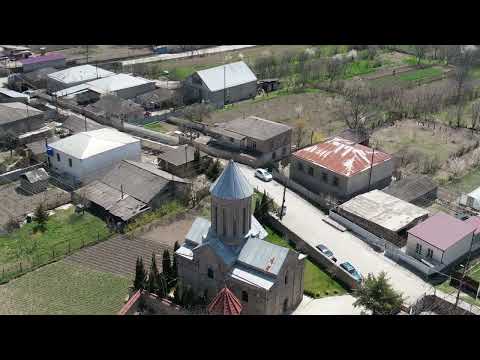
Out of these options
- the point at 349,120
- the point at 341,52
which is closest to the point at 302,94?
the point at 349,120

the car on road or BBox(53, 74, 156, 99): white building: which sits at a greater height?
BBox(53, 74, 156, 99): white building

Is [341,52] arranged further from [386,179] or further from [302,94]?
[386,179]

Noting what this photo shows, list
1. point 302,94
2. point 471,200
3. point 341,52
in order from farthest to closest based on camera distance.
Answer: point 341,52 < point 302,94 < point 471,200

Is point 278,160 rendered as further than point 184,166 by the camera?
Yes

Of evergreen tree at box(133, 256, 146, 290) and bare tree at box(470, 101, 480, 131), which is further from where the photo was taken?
bare tree at box(470, 101, 480, 131)

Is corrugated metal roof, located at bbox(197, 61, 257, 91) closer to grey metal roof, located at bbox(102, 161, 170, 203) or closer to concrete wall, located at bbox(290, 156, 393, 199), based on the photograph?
concrete wall, located at bbox(290, 156, 393, 199)

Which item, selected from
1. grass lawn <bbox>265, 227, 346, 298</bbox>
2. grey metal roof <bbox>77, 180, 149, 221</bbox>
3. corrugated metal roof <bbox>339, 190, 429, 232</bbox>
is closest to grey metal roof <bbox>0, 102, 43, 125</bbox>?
grey metal roof <bbox>77, 180, 149, 221</bbox>
